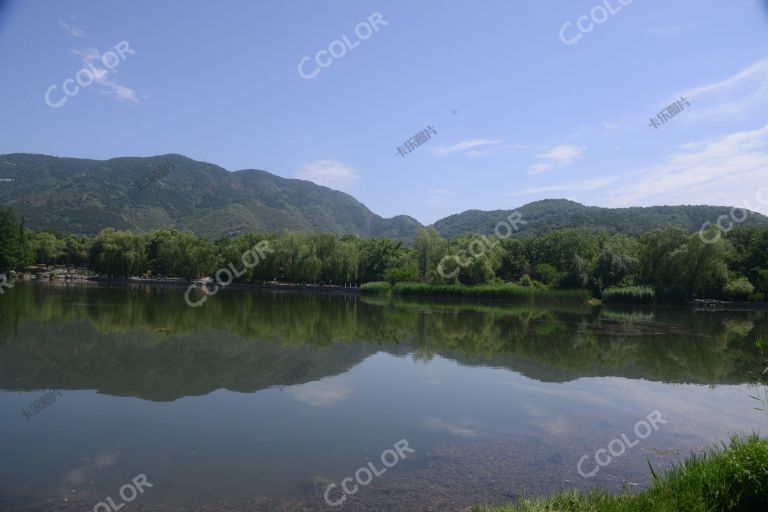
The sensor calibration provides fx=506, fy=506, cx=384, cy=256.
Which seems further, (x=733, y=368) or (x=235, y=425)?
(x=733, y=368)

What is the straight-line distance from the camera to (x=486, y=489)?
284 inches

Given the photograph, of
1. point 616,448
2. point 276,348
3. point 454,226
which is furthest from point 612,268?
point 454,226

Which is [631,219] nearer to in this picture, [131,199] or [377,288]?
[377,288]

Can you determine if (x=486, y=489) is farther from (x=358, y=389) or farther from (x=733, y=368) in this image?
(x=733, y=368)

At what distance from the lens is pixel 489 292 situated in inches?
2074

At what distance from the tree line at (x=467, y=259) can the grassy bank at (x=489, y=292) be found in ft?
6.39

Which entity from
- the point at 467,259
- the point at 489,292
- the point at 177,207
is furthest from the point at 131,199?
the point at 489,292

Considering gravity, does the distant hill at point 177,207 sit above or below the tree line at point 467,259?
above

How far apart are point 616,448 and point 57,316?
79.1 feet

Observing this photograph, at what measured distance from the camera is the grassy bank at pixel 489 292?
52688 millimetres

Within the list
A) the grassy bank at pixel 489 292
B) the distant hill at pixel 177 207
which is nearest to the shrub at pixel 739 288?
the grassy bank at pixel 489 292

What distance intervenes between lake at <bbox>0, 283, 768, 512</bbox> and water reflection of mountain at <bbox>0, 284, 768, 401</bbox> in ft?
0.38

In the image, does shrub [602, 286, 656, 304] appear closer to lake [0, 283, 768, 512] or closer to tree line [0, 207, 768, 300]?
tree line [0, 207, 768, 300]

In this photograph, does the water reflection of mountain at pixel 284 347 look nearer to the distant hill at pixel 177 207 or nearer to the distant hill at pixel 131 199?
the distant hill at pixel 177 207
